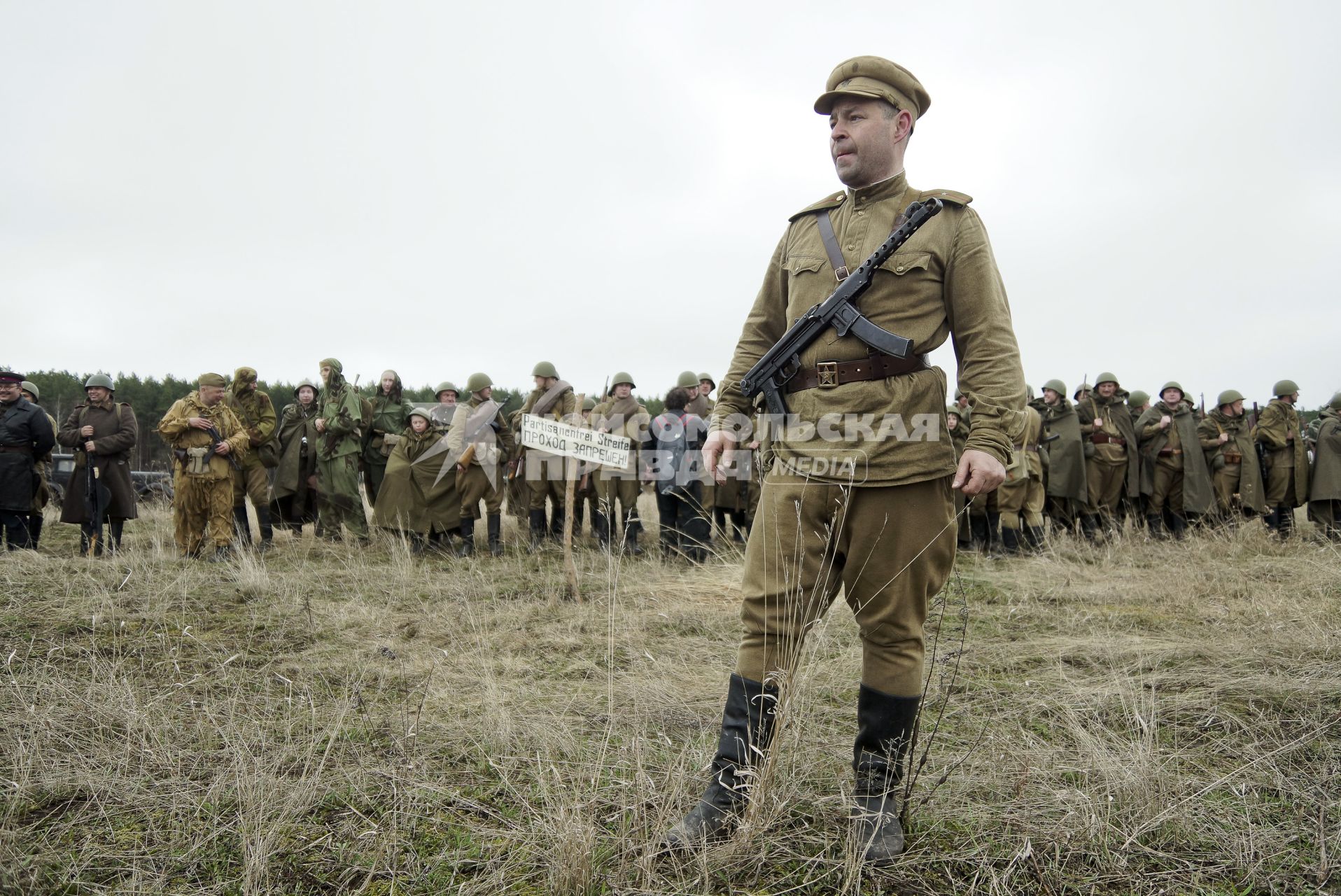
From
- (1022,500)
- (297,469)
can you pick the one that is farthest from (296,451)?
(1022,500)

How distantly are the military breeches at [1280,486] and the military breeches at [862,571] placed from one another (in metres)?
11.7

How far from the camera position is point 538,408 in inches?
390

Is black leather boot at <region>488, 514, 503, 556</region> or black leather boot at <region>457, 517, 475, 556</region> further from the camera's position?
A: black leather boot at <region>457, 517, 475, 556</region>

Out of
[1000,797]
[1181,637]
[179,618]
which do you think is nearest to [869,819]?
[1000,797]

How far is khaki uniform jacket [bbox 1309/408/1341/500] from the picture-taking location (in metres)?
10.8

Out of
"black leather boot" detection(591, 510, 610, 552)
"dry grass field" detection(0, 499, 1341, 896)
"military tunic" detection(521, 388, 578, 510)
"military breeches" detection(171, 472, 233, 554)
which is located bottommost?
"dry grass field" detection(0, 499, 1341, 896)

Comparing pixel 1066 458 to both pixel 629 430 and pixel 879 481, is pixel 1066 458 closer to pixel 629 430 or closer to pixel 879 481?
pixel 629 430

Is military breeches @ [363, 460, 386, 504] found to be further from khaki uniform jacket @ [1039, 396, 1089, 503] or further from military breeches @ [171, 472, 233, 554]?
khaki uniform jacket @ [1039, 396, 1089, 503]

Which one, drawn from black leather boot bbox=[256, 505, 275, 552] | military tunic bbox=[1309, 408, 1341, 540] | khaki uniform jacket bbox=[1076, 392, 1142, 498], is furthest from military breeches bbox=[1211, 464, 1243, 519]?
black leather boot bbox=[256, 505, 275, 552]

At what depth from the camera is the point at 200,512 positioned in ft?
27.6

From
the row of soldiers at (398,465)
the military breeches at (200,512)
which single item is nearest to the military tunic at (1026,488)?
the row of soldiers at (398,465)

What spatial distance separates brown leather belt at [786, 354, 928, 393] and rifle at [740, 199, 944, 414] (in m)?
0.03

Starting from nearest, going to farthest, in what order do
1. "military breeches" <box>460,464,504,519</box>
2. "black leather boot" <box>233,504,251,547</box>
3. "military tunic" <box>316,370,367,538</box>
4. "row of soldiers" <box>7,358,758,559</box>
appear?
"row of soldiers" <box>7,358,758,559</box>, "black leather boot" <box>233,504,251,547</box>, "military breeches" <box>460,464,504,519</box>, "military tunic" <box>316,370,367,538</box>

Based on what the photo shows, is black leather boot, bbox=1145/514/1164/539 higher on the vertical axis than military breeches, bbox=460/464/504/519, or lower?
lower
